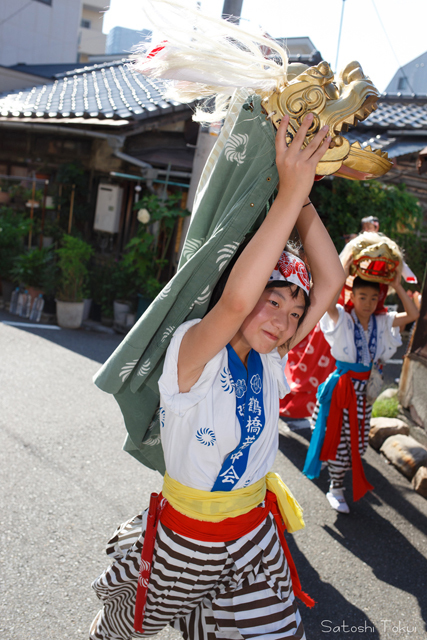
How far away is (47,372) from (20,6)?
16.6 m

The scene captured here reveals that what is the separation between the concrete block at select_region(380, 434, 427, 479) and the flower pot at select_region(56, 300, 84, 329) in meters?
5.37

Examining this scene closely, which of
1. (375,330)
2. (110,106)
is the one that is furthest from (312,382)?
(110,106)

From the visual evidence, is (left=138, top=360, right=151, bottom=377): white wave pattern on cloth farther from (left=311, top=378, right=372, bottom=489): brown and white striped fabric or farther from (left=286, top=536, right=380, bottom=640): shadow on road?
(left=311, top=378, right=372, bottom=489): brown and white striped fabric

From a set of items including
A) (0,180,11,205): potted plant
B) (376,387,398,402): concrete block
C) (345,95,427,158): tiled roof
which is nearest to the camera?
(376,387,398,402): concrete block

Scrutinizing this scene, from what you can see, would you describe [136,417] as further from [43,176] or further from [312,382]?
[43,176]

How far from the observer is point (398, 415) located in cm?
560

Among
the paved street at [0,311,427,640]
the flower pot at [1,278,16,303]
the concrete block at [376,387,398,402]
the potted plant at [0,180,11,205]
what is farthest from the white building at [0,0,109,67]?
the concrete block at [376,387,398,402]

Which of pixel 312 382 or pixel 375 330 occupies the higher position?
pixel 375 330

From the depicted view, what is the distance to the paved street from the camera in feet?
8.93

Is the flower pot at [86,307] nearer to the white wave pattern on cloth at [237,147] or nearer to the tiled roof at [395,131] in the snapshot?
the tiled roof at [395,131]

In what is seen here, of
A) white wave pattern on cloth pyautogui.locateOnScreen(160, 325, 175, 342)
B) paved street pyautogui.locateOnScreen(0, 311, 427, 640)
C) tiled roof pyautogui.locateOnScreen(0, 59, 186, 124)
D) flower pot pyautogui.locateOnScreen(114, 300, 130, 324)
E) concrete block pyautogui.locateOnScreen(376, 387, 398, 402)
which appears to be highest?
tiled roof pyautogui.locateOnScreen(0, 59, 186, 124)

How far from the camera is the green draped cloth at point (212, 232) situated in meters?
1.52

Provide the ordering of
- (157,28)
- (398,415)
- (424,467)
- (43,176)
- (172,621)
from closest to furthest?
(157,28)
(172,621)
(424,467)
(398,415)
(43,176)

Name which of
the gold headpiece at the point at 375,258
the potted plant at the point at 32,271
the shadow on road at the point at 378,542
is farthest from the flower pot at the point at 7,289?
the gold headpiece at the point at 375,258
